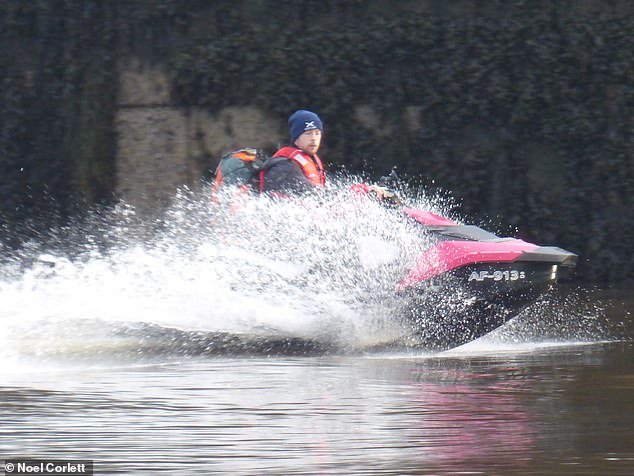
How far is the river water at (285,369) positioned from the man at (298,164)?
0.14 metres

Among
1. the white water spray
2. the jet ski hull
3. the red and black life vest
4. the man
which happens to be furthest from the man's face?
the jet ski hull

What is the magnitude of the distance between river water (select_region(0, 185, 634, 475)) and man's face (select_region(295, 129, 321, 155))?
0.60 meters

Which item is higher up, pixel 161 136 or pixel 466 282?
pixel 161 136

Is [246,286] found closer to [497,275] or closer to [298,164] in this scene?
[298,164]

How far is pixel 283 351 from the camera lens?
709 cm

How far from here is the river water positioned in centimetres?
433

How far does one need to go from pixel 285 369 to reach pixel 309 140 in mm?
2086

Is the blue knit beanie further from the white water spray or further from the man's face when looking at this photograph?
the white water spray

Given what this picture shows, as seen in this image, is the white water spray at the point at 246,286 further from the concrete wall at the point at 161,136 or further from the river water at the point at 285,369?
the concrete wall at the point at 161,136

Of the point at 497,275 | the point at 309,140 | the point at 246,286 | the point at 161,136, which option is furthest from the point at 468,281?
the point at 161,136

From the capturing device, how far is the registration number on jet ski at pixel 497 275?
721 centimetres

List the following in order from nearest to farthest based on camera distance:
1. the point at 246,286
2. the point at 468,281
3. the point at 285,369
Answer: the point at 285,369 → the point at 468,281 → the point at 246,286

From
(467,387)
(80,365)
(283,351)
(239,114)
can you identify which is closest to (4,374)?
(80,365)

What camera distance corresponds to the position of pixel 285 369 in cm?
638
